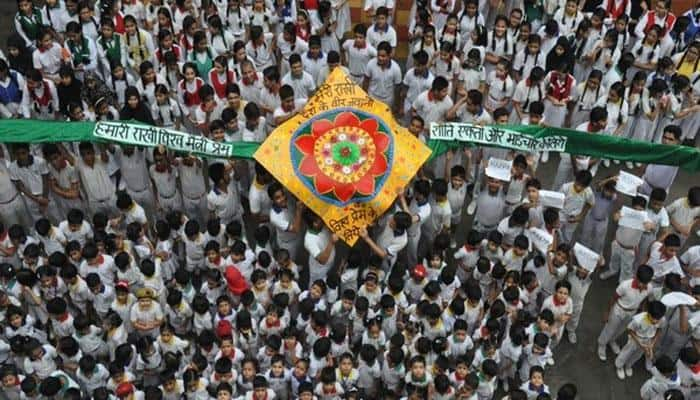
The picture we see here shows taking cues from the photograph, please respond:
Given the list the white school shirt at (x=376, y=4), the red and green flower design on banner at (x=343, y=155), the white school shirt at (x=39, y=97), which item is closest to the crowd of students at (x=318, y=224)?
the white school shirt at (x=39, y=97)

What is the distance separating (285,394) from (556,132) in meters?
4.22

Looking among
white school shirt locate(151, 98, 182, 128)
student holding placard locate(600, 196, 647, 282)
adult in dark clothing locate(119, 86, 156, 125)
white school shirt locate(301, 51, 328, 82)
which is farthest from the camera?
white school shirt locate(301, 51, 328, 82)

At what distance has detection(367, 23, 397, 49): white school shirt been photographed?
10586 millimetres

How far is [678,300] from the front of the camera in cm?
768

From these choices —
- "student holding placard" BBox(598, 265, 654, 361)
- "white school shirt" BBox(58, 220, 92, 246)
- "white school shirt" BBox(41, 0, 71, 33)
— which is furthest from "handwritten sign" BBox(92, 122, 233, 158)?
"student holding placard" BBox(598, 265, 654, 361)

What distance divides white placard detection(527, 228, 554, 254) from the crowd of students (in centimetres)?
3

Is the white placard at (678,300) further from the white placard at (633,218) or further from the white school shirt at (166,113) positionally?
the white school shirt at (166,113)

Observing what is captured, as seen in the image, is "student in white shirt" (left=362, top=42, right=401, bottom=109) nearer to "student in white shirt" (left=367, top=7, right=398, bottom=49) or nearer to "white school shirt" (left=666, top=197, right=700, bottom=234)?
"student in white shirt" (left=367, top=7, right=398, bottom=49)

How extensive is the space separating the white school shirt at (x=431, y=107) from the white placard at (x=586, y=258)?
2.47m

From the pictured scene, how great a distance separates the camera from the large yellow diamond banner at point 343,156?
27.1 ft

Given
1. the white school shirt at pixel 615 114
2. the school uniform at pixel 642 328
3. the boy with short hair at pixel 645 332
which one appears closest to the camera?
the boy with short hair at pixel 645 332

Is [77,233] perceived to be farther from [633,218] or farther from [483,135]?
[633,218]

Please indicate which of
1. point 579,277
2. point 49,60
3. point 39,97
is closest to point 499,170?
point 579,277

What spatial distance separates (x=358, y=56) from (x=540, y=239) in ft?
12.2
